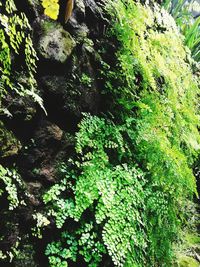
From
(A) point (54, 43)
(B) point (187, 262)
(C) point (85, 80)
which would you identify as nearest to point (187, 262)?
(B) point (187, 262)

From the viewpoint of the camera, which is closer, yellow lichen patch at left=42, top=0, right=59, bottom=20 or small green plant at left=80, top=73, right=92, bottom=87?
yellow lichen patch at left=42, top=0, right=59, bottom=20

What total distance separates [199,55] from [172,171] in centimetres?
515

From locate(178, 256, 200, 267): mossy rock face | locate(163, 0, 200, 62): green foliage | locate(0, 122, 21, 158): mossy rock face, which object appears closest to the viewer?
locate(0, 122, 21, 158): mossy rock face

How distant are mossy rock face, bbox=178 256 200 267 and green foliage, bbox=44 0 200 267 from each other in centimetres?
65

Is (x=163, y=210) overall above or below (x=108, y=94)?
below

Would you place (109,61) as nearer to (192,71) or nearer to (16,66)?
(16,66)

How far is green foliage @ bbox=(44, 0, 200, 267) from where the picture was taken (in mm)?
2318

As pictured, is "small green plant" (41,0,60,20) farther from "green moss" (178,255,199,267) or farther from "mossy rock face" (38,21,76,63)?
"green moss" (178,255,199,267)

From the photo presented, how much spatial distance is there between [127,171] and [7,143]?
1.17 m

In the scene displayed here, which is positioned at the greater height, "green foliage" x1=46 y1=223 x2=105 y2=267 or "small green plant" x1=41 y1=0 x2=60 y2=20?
"small green plant" x1=41 y1=0 x2=60 y2=20

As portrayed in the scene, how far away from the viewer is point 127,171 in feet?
9.01

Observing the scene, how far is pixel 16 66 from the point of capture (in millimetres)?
2152

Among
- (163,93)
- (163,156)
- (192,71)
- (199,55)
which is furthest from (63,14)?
(199,55)

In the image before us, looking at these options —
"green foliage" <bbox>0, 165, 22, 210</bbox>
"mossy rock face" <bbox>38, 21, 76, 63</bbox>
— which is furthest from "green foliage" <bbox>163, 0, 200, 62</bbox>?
"green foliage" <bbox>0, 165, 22, 210</bbox>
